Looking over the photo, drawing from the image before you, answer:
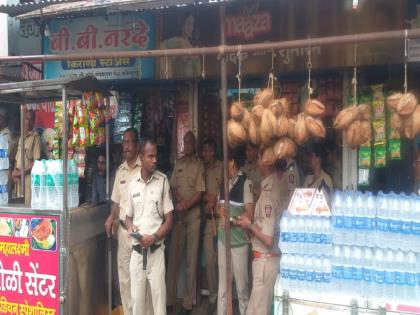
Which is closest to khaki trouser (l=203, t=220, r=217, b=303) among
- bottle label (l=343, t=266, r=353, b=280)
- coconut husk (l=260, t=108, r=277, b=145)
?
coconut husk (l=260, t=108, r=277, b=145)

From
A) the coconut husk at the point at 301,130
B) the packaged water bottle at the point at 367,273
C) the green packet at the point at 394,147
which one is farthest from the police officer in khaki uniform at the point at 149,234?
the green packet at the point at 394,147

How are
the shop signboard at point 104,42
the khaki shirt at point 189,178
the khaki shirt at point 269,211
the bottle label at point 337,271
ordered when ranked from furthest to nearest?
the shop signboard at point 104,42 < the khaki shirt at point 189,178 < the khaki shirt at point 269,211 < the bottle label at point 337,271

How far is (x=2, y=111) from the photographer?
256 inches

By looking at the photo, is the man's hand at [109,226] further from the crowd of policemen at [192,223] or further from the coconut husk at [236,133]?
the coconut husk at [236,133]

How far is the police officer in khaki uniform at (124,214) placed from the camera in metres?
4.30

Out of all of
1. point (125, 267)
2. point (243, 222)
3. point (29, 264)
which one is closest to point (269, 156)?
point (243, 222)

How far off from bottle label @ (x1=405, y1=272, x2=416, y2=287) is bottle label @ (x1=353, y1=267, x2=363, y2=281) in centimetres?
27

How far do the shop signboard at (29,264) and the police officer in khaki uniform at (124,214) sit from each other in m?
0.61

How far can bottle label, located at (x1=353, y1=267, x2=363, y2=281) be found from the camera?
3.06 m

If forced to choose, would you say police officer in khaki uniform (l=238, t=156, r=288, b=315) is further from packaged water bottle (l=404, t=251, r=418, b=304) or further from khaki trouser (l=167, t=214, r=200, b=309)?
khaki trouser (l=167, t=214, r=200, b=309)

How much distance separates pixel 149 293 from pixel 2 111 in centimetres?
386

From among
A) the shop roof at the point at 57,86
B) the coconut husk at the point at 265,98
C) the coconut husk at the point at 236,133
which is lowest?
the coconut husk at the point at 236,133

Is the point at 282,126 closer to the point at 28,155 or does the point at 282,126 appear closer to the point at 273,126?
the point at 273,126

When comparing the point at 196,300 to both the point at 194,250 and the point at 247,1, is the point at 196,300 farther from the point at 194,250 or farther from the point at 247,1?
the point at 247,1
